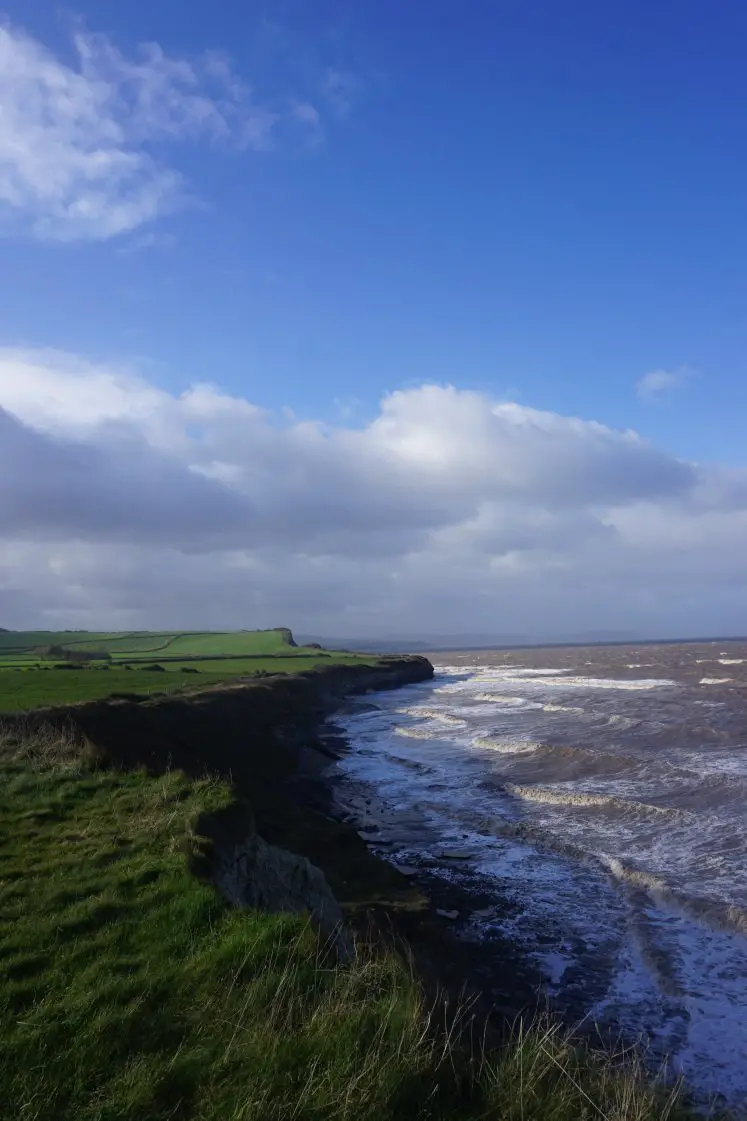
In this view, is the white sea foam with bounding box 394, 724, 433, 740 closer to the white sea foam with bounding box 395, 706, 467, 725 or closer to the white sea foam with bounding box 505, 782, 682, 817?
the white sea foam with bounding box 395, 706, 467, 725

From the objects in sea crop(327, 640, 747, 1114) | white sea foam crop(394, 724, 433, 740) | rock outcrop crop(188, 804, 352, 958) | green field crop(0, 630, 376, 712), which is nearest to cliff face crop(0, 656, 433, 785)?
green field crop(0, 630, 376, 712)

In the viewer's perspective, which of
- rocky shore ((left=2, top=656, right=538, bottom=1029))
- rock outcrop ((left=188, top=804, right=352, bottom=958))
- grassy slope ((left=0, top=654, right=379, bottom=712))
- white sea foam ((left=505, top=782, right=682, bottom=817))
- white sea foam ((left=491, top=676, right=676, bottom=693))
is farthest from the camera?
white sea foam ((left=491, top=676, right=676, bottom=693))

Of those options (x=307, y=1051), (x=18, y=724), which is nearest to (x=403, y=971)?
(x=307, y=1051)

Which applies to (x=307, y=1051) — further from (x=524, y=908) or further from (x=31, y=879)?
(x=524, y=908)

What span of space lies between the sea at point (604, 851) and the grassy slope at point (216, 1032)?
4947 mm

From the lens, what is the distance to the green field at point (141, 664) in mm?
37469

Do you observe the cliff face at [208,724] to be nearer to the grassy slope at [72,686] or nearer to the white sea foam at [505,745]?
the grassy slope at [72,686]

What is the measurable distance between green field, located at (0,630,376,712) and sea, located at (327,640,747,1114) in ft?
48.2

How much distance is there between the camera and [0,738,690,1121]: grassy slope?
489 cm

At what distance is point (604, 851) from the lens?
62.6 ft

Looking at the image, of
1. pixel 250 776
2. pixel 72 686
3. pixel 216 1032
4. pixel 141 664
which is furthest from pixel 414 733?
pixel 141 664

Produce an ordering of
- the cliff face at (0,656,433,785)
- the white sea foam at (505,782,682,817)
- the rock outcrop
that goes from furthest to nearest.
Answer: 1. the white sea foam at (505,782,682,817)
2. the cliff face at (0,656,433,785)
3. the rock outcrop

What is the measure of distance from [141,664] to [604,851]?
2756 inches

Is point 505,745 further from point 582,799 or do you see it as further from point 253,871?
point 253,871
